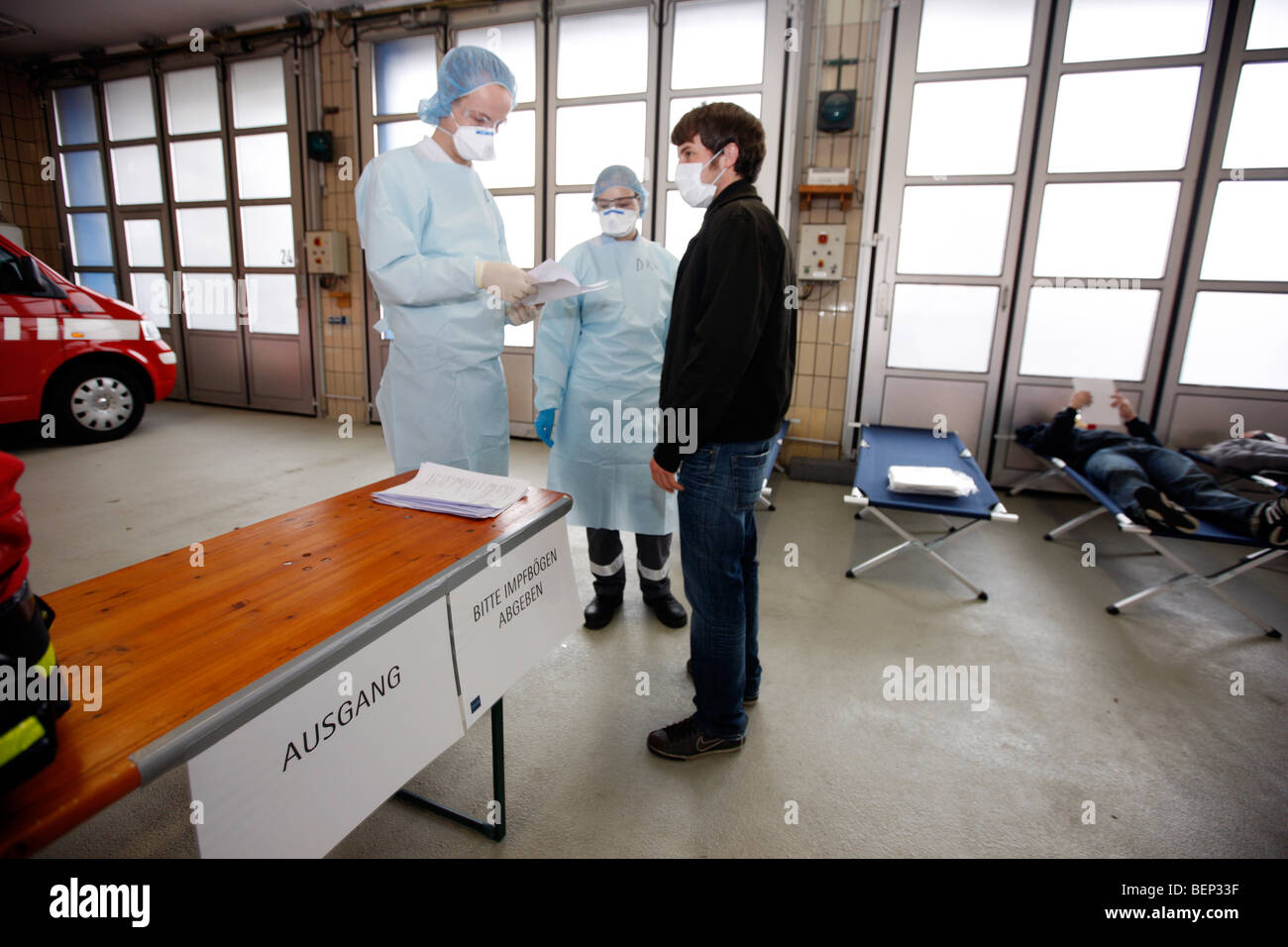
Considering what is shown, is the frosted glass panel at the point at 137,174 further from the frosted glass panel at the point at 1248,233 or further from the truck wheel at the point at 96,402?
the frosted glass panel at the point at 1248,233

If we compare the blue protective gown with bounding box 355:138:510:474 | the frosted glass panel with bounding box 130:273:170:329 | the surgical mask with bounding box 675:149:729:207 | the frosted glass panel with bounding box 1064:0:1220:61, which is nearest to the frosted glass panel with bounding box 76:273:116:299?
the frosted glass panel with bounding box 130:273:170:329

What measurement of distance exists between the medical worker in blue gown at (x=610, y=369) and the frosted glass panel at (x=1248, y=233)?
3534 mm

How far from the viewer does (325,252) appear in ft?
17.8

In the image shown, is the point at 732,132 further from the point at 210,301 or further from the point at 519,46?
the point at 210,301

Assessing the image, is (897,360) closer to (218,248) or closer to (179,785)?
(179,785)

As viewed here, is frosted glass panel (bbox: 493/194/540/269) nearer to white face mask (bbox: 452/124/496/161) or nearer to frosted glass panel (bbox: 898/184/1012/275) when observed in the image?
frosted glass panel (bbox: 898/184/1012/275)

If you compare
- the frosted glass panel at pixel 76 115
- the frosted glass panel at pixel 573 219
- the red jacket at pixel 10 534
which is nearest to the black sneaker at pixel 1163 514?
the red jacket at pixel 10 534

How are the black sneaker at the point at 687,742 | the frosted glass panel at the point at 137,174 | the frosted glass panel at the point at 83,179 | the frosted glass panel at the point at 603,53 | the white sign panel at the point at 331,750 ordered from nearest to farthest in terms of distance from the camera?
the white sign panel at the point at 331,750
the black sneaker at the point at 687,742
the frosted glass panel at the point at 603,53
the frosted glass panel at the point at 137,174
the frosted glass panel at the point at 83,179

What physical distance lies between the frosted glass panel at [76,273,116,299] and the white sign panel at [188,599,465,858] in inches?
305

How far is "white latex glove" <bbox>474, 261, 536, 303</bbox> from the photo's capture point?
1.81 metres

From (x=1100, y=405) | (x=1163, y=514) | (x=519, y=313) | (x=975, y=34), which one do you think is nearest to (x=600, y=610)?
(x=519, y=313)

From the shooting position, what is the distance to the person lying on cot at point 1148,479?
7.65 ft

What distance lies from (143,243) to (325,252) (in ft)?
8.32
